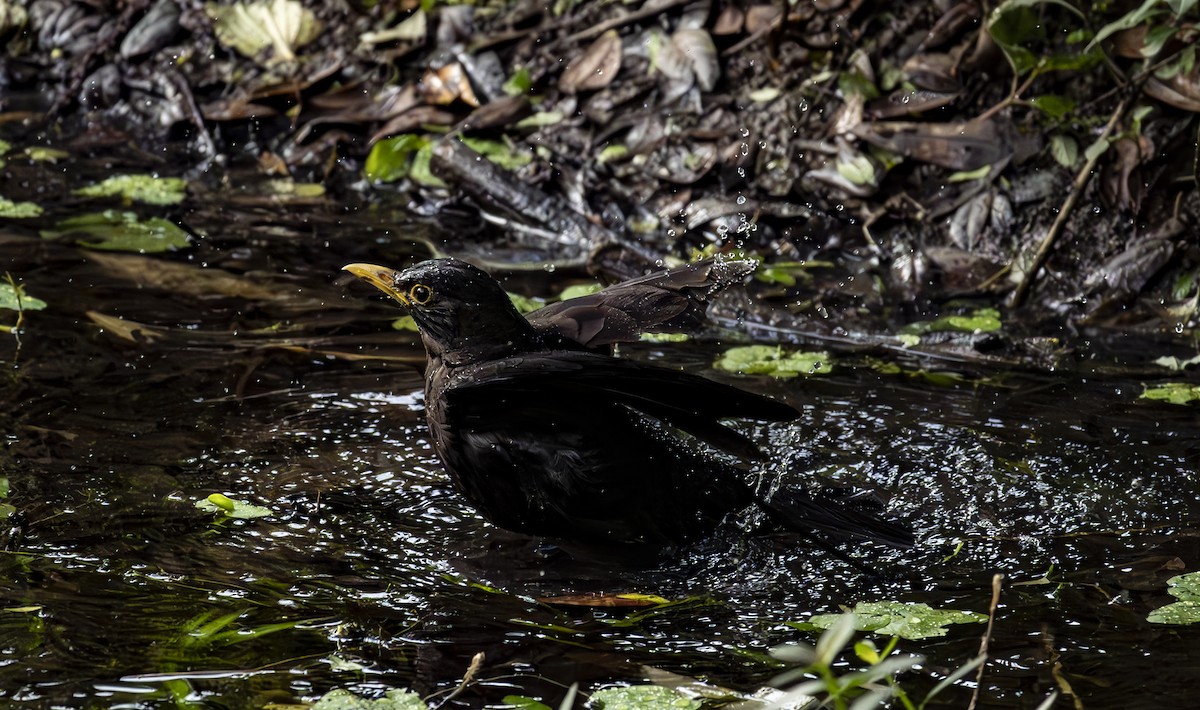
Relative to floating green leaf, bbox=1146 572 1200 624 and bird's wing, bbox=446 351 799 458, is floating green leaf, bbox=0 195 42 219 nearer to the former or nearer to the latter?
bird's wing, bbox=446 351 799 458

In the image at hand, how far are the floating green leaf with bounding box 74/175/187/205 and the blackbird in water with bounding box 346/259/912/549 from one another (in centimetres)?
339

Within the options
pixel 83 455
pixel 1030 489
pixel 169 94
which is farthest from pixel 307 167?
pixel 1030 489

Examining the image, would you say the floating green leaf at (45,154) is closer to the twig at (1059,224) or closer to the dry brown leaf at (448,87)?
the dry brown leaf at (448,87)

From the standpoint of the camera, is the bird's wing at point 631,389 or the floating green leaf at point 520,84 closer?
the bird's wing at point 631,389

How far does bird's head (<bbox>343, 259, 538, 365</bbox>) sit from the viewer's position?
3928mm

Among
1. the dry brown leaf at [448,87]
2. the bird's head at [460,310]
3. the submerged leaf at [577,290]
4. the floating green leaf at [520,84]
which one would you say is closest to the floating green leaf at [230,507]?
the bird's head at [460,310]

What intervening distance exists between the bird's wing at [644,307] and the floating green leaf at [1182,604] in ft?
4.80

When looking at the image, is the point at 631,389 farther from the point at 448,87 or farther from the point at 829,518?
the point at 448,87

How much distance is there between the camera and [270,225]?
22.3 ft

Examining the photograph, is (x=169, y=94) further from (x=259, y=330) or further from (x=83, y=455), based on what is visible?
(x=83, y=455)

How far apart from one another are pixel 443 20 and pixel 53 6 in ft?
9.10

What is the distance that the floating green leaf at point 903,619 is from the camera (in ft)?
10.9

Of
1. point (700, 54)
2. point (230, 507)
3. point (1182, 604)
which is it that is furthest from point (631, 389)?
point (700, 54)

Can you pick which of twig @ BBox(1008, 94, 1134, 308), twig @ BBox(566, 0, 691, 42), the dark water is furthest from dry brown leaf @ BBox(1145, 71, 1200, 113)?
twig @ BBox(566, 0, 691, 42)
